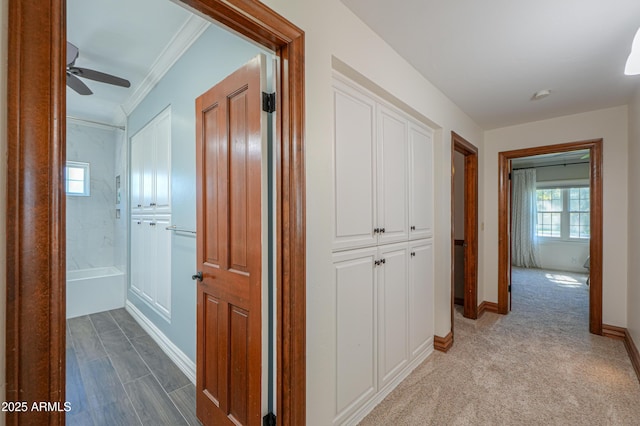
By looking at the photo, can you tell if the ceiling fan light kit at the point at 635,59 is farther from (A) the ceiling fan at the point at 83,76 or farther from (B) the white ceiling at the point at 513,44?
(A) the ceiling fan at the point at 83,76

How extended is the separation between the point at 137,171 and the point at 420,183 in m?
3.19

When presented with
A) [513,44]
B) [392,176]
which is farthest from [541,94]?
[392,176]

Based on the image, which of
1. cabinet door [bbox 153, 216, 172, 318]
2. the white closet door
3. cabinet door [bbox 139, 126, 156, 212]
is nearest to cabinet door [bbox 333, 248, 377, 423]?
cabinet door [bbox 153, 216, 172, 318]

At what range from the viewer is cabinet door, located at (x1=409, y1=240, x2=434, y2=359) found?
219 cm

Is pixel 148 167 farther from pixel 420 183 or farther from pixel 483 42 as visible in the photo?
pixel 483 42

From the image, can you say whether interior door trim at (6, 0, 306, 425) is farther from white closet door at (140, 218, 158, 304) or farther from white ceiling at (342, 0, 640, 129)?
white closet door at (140, 218, 158, 304)

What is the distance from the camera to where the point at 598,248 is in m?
2.94

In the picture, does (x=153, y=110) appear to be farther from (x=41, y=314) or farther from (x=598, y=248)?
(x=598, y=248)

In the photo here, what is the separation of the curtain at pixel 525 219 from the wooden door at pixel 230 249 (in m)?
7.21

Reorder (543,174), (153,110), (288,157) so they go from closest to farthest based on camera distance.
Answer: (288,157) → (153,110) → (543,174)

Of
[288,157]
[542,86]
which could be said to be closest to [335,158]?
[288,157]

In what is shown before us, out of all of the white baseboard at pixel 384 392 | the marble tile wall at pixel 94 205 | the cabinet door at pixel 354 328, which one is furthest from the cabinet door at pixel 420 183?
the marble tile wall at pixel 94 205

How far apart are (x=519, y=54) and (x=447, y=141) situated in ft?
2.72

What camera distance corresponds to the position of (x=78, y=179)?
421 cm
